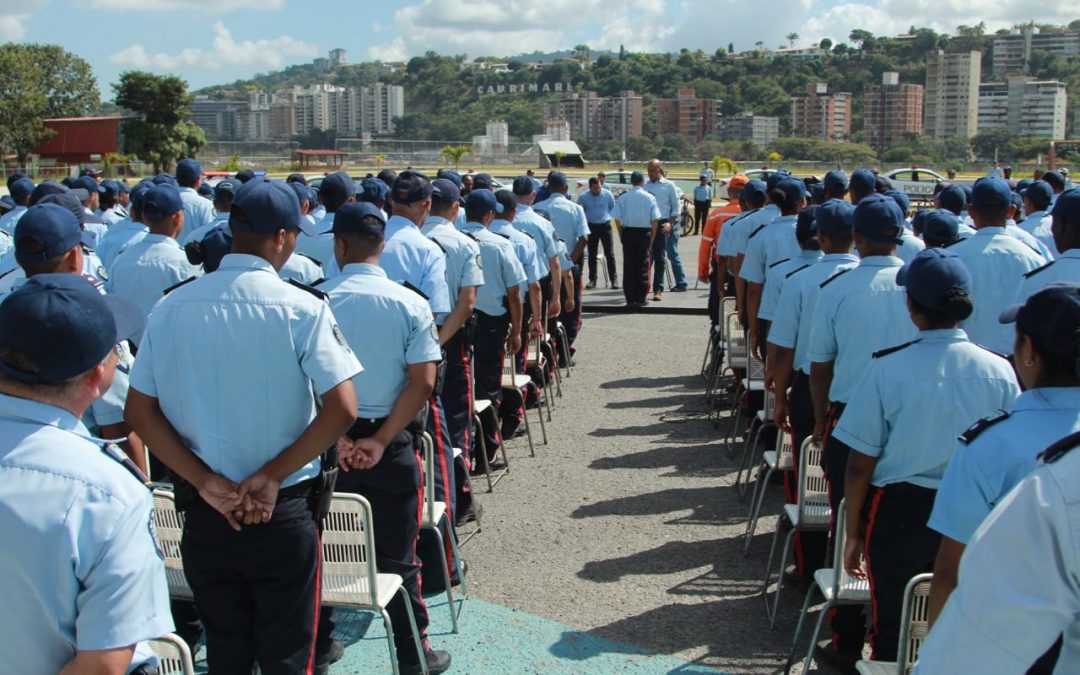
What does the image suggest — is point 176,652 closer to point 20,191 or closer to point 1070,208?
point 1070,208

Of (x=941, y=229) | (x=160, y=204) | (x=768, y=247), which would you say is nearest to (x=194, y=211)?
(x=160, y=204)

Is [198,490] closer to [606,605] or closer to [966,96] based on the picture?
[606,605]

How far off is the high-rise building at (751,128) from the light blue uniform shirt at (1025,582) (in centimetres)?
16522

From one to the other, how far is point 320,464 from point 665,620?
245cm

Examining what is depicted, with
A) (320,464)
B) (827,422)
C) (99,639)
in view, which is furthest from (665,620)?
(99,639)

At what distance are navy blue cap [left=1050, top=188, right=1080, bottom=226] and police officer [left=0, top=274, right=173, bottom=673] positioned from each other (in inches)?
211

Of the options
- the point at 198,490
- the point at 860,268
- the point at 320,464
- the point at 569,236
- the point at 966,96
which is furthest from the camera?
the point at 966,96

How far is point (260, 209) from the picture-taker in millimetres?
3393

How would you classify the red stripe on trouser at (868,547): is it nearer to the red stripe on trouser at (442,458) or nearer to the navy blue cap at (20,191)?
the red stripe on trouser at (442,458)

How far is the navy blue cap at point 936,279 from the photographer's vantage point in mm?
3705

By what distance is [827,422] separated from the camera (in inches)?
200

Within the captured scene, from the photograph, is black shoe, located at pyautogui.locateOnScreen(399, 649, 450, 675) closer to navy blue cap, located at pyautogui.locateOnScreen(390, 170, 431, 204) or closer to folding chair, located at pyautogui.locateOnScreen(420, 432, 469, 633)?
folding chair, located at pyautogui.locateOnScreen(420, 432, 469, 633)

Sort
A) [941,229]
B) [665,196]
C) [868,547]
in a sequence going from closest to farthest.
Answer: [868,547], [941,229], [665,196]

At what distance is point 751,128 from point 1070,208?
165 meters
